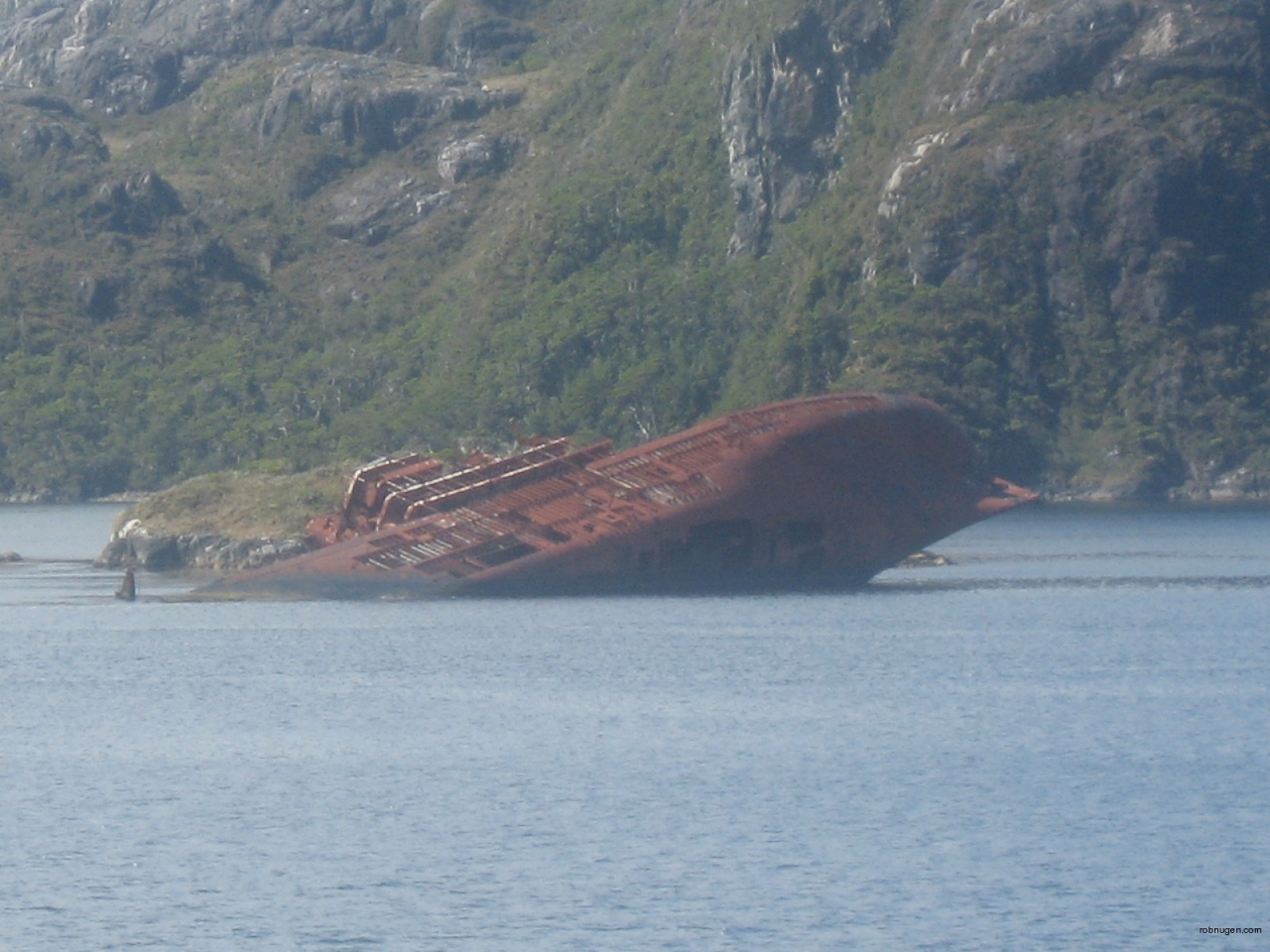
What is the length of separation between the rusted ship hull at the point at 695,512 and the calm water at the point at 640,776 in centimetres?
174

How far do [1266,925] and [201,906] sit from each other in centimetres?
1425

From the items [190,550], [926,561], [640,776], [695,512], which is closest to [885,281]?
[926,561]

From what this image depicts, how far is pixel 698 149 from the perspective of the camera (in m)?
194

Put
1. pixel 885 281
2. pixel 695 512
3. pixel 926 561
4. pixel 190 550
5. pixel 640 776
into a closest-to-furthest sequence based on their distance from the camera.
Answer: pixel 640 776 → pixel 695 512 → pixel 190 550 → pixel 926 561 → pixel 885 281

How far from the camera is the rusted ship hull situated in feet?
234

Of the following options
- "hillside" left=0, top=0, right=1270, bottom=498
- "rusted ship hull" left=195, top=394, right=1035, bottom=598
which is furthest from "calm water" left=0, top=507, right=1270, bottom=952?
"hillside" left=0, top=0, right=1270, bottom=498

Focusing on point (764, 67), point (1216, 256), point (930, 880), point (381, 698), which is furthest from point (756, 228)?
point (930, 880)

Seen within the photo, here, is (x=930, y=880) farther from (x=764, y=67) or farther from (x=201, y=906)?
(x=764, y=67)

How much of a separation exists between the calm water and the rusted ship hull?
5.71ft

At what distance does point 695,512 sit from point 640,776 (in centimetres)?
2996

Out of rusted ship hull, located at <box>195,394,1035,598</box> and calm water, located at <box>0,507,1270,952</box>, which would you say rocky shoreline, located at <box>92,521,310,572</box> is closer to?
rusted ship hull, located at <box>195,394,1035,598</box>

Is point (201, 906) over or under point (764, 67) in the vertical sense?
under

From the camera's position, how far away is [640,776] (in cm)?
4125

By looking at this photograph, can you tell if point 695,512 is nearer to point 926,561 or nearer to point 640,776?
point 926,561
